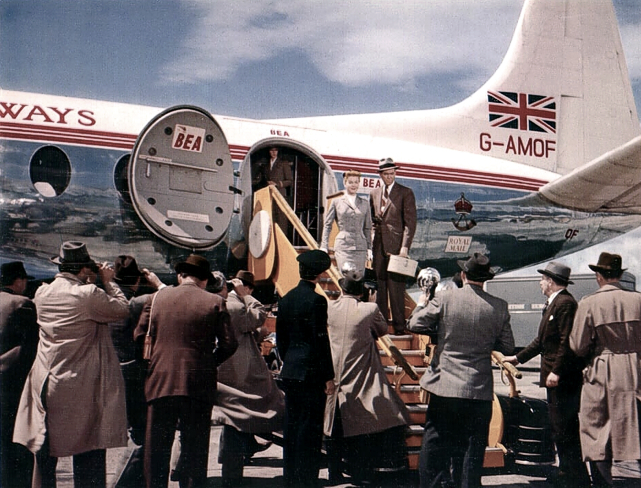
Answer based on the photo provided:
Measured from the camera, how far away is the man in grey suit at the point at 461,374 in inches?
192

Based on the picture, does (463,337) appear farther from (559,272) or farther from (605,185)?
(605,185)

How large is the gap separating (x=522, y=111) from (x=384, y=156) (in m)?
2.19

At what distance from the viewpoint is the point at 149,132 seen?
246 inches

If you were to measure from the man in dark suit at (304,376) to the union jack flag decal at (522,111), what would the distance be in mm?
4826

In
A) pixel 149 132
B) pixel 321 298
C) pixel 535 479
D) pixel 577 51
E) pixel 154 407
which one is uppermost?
pixel 577 51

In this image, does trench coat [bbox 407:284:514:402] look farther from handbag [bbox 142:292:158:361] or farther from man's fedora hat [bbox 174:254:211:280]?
handbag [bbox 142:292:158:361]

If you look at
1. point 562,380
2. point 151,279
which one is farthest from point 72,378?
point 562,380

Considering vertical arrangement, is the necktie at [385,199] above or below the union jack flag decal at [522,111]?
below

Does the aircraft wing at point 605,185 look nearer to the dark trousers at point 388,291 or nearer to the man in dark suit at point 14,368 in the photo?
the dark trousers at point 388,291

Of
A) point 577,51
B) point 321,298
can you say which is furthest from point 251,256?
point 577,51

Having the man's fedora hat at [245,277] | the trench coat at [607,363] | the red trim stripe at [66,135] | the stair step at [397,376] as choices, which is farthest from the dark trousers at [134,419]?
the trench coat at [607,363]

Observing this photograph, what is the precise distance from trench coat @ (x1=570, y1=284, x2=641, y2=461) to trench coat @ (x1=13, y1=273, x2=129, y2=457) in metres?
3.49

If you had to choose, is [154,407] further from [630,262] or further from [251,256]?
[630,262]

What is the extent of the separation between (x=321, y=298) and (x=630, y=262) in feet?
11.5
